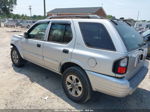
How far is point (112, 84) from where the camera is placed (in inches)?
98.7

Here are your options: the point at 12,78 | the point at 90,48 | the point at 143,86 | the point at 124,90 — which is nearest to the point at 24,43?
the point at 12,78

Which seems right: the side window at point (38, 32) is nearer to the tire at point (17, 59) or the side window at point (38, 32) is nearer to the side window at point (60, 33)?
the side window at point (60, 33)

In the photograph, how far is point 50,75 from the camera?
4672 millimetres

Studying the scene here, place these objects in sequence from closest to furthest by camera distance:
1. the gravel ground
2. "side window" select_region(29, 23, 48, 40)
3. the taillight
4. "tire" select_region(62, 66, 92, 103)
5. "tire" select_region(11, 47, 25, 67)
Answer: the taillight, "tire" select_region(62, 66, 92, 103), the gravel ground, "side window" select_region(29, 23, 48, 40), "tire" select_region(11, 47, 25, 67)

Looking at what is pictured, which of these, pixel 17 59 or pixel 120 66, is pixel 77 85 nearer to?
pixel 120 66

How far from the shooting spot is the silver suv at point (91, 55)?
2496mm

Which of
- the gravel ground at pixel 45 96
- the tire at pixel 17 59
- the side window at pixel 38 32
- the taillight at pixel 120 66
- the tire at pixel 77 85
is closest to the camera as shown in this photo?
the taillight at pixel 120 66

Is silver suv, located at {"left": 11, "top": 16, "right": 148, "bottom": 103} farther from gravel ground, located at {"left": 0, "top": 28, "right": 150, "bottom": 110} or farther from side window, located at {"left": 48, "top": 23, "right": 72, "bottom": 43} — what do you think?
gravel ground, located at {"left": 0, "top": 28, "right": 150, "bottom": 110}

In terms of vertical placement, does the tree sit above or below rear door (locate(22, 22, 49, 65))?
above

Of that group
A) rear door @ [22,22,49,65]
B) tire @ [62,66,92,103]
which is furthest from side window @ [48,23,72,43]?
tire @ [62,66,92,103]

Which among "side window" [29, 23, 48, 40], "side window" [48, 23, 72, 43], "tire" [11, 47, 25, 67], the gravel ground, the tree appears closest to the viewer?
the gravel ground

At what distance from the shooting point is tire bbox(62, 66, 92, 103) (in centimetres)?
290

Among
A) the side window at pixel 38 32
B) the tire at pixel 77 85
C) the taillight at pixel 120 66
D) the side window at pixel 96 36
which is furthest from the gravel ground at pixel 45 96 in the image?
the side window at pixel 38 32

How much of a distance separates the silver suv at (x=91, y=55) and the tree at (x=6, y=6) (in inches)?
1036
